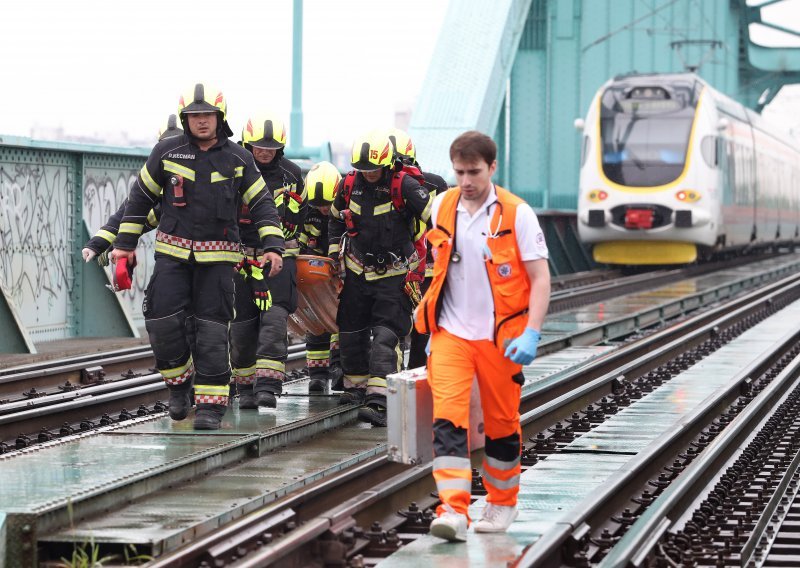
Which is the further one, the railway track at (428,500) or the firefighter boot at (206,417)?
the firefighter boot at (206,417)

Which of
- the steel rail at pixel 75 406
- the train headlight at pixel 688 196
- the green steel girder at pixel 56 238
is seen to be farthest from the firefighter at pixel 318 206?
the train headlight at pixel 688 196

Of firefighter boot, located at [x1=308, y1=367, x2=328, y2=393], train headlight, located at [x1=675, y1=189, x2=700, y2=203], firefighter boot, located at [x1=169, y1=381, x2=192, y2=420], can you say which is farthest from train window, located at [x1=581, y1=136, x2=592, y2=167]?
firefighter boot, located at [x1=169, y1=381, x2=192, y2=420]

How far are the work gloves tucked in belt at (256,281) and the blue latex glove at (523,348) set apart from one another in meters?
3.19

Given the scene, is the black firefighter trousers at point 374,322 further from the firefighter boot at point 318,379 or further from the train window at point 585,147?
the train window at point 585,147

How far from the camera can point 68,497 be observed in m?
6.24

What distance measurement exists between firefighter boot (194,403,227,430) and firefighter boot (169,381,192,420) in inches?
5.7

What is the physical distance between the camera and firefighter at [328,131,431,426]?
9188 millimetres

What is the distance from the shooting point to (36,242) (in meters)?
14.8

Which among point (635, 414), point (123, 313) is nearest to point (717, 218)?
point (123, 313)

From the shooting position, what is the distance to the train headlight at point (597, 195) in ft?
92.2

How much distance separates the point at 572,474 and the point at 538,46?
33.4m

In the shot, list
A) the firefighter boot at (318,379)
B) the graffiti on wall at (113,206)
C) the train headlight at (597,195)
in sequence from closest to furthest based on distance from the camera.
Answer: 1. the firefighter boot at (318,379)
2. the graffiti on wall at (113,206)
3. the train headlight at (597,195)

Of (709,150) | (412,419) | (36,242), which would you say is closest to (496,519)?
(412,419)

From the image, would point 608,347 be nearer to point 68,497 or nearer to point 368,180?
point 368,180
